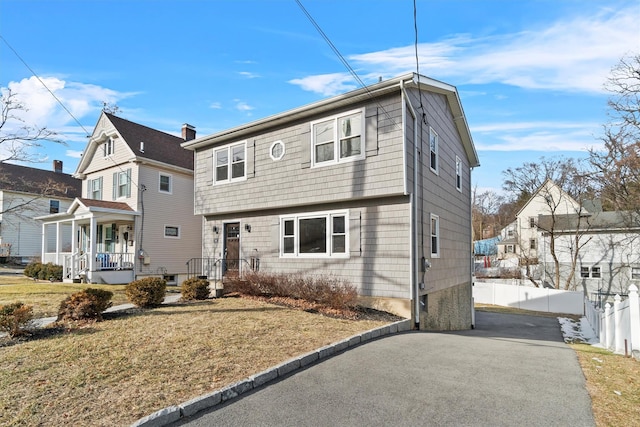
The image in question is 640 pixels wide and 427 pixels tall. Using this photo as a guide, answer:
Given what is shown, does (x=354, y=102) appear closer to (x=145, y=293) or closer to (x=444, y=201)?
(x=444, y=201)

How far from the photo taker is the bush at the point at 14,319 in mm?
6441

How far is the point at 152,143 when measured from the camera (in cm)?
2028

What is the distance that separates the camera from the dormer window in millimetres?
19891

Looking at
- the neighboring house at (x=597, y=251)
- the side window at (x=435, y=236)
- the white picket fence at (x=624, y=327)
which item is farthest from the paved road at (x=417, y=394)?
the neighboring house at (x=597, y=251)

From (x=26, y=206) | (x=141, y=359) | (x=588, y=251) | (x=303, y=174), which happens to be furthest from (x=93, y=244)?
(x=588, y=251)

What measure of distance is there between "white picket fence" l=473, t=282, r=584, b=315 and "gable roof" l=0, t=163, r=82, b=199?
3203 centimetres

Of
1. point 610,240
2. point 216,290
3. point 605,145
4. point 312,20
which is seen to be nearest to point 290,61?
point 312,20

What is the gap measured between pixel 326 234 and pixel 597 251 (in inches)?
1050

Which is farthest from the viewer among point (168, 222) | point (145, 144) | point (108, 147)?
point (108, 147)

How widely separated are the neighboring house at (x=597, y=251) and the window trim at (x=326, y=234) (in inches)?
904

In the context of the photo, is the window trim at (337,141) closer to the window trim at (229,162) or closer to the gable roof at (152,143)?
the window trim at (229,162)

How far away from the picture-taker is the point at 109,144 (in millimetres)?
20188

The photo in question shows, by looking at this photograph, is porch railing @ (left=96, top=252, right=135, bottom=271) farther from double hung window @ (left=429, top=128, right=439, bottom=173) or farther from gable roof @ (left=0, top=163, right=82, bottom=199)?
double hung window @ (left=429, top=128, right=439, bottom=173)

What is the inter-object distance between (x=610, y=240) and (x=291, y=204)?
→ 2730 centimetres
